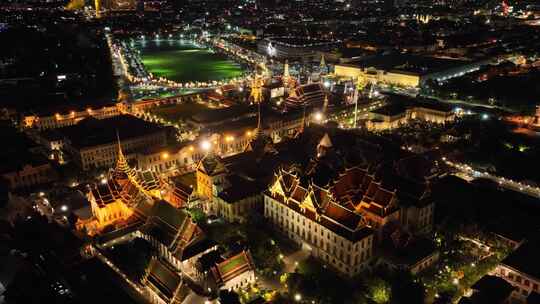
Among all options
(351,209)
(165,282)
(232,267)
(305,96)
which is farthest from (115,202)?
(305,96)

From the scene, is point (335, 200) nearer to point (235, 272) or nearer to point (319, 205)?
point (319, 205)

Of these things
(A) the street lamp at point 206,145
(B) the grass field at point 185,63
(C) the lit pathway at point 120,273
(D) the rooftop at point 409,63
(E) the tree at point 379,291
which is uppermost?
(D) the rooftop at point 409,63

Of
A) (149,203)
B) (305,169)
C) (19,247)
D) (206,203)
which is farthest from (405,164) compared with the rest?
(19,247)

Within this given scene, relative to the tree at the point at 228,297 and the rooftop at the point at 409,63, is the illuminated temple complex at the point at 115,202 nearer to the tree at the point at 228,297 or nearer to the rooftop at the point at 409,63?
the tree at the point at 228,297

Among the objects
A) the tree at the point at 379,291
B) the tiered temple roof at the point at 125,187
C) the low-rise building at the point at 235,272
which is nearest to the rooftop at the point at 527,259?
the tree at the point at 379,291

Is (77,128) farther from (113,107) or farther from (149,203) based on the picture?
(149,203)

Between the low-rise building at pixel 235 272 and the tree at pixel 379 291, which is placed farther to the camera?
the low-rise building at pixel 235 272
